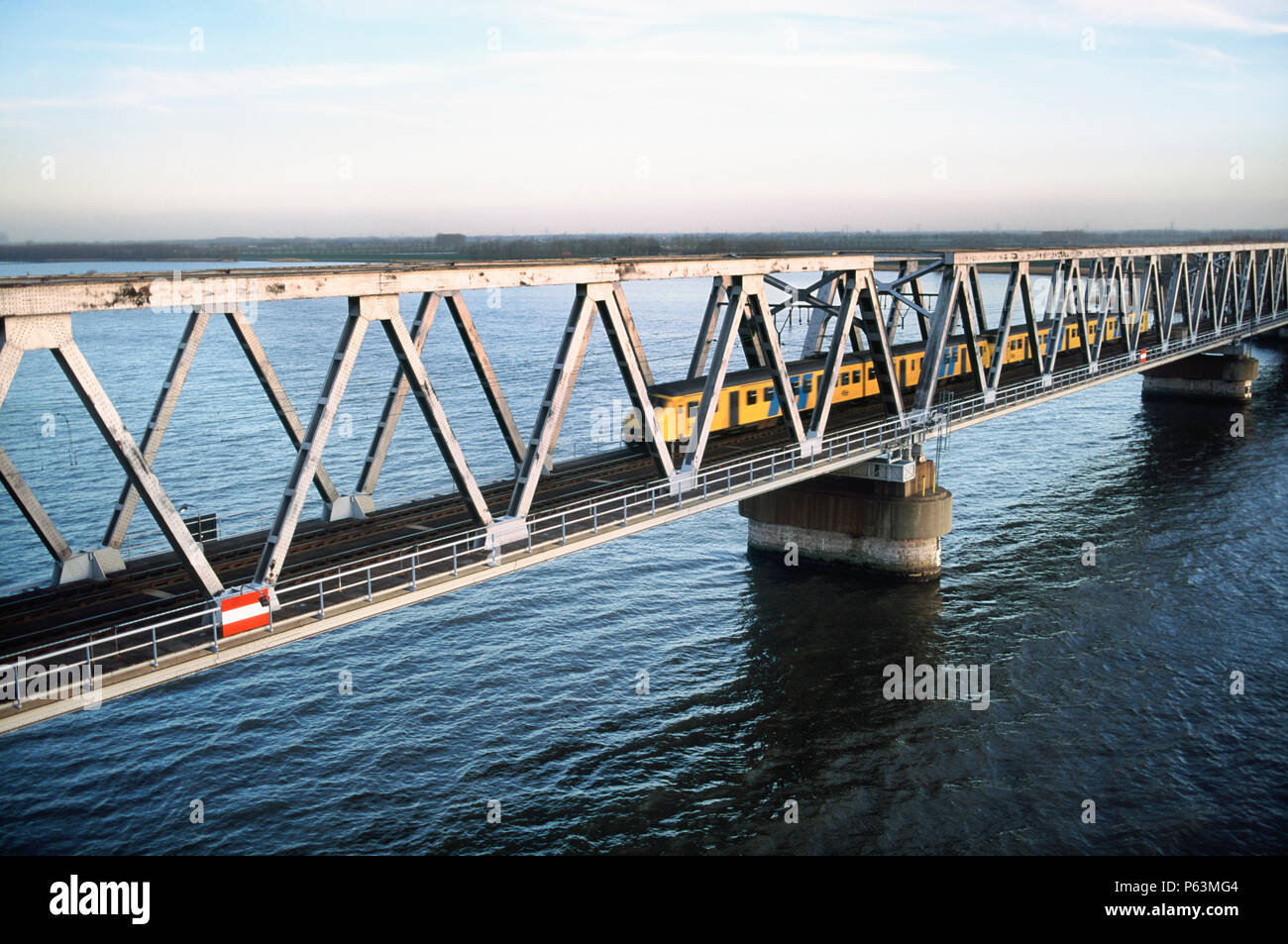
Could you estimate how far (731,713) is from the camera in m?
31.9

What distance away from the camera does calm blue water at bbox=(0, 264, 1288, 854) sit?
26.0 metres

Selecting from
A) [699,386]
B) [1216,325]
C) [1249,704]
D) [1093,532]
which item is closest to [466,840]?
[699,386]

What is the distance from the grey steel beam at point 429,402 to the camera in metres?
20.9

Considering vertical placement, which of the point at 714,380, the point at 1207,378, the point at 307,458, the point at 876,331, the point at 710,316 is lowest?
the point at 1207,378

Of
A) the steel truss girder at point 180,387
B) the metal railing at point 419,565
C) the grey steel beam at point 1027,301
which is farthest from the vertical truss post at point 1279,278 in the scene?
the steel truss girder at point 180,387

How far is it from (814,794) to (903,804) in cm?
226

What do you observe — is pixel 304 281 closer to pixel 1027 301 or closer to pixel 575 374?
pixel 575 374

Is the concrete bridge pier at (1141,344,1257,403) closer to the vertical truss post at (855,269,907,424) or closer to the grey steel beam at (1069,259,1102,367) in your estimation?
the grey steel beam at (1069,259,1102,367)

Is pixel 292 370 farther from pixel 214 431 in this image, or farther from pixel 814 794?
pixel 814 794

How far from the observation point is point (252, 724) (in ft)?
103

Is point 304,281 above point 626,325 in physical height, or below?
above

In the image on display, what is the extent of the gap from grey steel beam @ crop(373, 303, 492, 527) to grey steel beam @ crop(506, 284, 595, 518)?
121 cm

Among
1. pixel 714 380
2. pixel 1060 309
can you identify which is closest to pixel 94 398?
pixel 714 380

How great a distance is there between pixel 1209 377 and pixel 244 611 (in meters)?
78.7
